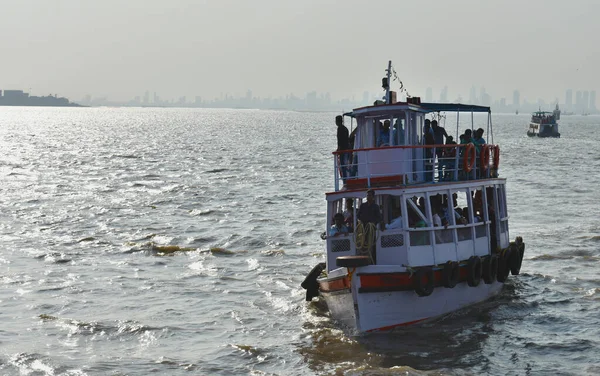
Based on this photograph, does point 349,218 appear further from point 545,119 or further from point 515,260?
point 545,119

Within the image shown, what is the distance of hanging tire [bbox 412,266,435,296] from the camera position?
60.7 ft

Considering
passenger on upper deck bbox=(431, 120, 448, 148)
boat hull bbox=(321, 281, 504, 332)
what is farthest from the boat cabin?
boat hull bbox=(321, 281, 504, 332)

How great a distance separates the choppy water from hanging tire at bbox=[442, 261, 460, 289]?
1148 mm

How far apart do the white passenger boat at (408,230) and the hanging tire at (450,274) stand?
0.02 meters

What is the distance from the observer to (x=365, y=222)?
18.8 m

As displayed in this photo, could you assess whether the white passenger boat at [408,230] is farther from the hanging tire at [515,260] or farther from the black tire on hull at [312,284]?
the hanging tire at [515,260]

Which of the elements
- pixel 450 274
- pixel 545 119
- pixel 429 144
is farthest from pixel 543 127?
pixel 450 274

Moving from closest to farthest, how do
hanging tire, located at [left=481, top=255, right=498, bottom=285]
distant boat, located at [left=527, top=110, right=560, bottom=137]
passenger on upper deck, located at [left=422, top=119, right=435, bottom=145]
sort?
hanging tire, located at [left=481, top=255, right=498, bottom=285] < passenger on upper deck, located at [left=422, top=119, right=435, bottom=145] < distant boat, located at [left=527, top=110, right=560, bottom=137]

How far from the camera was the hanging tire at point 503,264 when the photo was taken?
2244cm

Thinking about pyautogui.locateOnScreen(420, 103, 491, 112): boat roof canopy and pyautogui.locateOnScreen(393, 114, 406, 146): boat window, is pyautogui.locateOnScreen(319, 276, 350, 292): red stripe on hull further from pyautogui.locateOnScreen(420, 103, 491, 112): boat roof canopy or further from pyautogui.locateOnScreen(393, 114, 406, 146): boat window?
pyautogui.locateOnScreen(420, 103, 491, 112): boat roof canopy

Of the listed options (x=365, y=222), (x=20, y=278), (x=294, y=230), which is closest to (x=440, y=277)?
(x=365, y=222)

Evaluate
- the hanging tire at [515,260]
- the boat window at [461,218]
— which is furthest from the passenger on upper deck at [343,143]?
the hanging tire at [515,260]

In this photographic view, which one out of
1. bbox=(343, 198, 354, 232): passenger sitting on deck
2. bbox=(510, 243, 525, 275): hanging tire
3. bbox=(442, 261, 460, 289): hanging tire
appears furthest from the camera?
bbox=(510, 243, 525, 275): hanging tire

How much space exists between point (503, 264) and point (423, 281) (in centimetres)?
478
